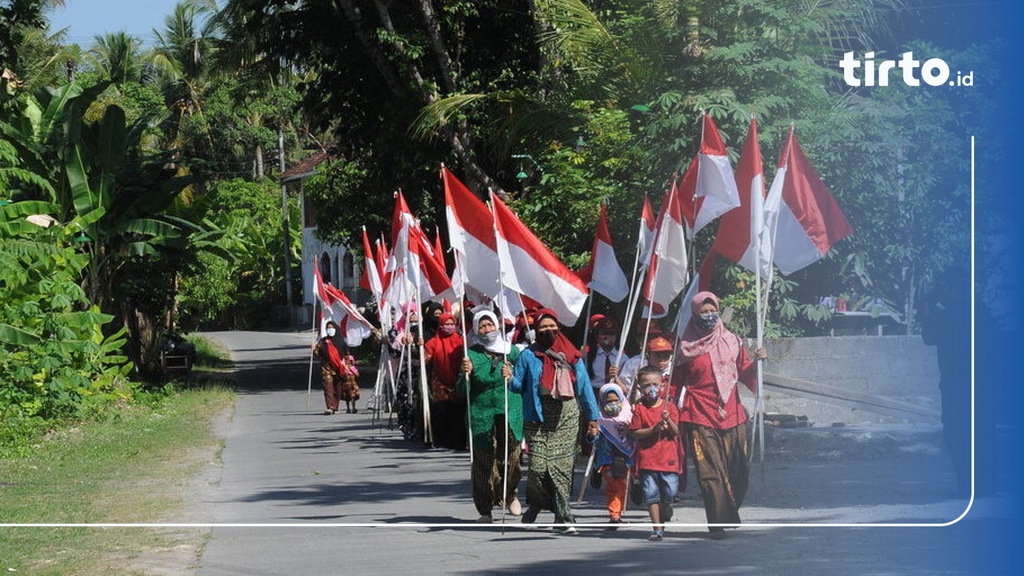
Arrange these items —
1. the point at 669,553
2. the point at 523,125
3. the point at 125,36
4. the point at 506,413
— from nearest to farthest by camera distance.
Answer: the point at 669,553
the point at 506,413
the point at 523,125
the point at 125,36

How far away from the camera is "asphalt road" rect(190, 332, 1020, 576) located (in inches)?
368

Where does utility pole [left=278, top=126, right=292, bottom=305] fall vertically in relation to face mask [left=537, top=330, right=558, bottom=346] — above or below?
above

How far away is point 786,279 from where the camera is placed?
53.2 ft

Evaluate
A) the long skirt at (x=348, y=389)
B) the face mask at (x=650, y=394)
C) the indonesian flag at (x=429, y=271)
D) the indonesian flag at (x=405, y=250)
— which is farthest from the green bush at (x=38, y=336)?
the face mask at (x=650, y=394)

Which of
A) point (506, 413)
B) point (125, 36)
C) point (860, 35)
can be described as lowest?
point (506, 413)

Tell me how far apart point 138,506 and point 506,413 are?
3.83 meters

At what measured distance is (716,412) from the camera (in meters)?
10.7

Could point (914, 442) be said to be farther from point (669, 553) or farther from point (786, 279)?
point (669, 553)

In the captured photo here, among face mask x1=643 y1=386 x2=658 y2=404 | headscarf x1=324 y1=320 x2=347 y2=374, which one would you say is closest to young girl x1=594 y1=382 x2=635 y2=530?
face mask x1=643 y1=386 x2=658 y2=404

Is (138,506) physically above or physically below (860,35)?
below

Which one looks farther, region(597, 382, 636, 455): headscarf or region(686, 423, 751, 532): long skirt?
region(597, 382, 636, 455): headscarf

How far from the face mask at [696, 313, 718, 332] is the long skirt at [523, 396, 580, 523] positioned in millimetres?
1300

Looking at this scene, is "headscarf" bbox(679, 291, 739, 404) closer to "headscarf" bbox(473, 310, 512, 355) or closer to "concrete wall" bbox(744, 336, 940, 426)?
"headscarf" bbox(473, 310, 512, 355)

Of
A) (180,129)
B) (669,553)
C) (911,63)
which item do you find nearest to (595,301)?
(669,553)
